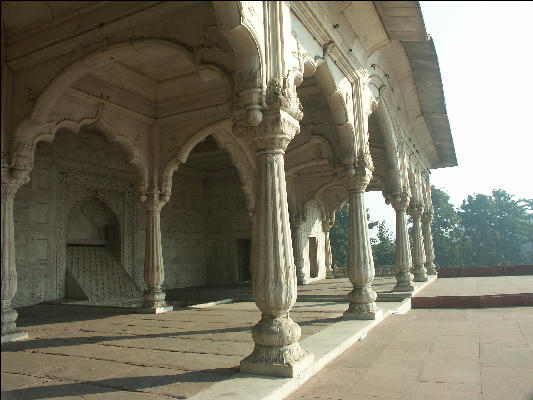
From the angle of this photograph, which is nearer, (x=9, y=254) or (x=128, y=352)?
(x=128, y=352)

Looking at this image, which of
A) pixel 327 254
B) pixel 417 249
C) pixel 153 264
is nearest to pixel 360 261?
pixel 153 264

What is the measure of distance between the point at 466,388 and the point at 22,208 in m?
9.94

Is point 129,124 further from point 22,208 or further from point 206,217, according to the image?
point 206,217

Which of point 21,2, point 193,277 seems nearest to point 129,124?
point 21,2

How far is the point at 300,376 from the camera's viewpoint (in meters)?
4.04

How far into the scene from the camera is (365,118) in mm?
7996

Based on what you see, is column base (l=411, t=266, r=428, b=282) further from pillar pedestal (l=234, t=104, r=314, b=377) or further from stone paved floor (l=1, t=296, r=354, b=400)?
pillar pedestal (l=234, t=104, r=314, b=377)

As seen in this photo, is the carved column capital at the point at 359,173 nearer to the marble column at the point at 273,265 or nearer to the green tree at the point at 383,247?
the marble column at the point at 273,265

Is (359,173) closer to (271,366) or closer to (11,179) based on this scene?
(271,366)

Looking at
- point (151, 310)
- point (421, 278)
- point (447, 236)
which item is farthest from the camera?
point (447, 236)

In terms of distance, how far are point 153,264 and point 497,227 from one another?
138ft

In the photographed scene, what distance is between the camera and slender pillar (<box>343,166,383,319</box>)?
7.27 m

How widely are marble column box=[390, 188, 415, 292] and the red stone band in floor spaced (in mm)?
1363

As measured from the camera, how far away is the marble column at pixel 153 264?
9242 mm
